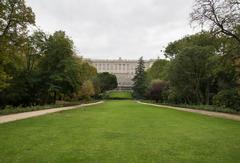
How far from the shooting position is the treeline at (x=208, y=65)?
17.4 metres

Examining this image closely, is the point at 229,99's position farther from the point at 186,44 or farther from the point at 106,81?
the point at 106,81

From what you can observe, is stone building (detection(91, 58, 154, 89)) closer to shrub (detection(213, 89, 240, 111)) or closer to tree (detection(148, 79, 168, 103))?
tree (detection(148, 79, 168, 103))

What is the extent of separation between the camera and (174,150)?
7.72 metres

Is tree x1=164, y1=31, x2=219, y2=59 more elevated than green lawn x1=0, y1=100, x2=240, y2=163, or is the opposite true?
tree x1=164, y1=31, x2=219, y2=59

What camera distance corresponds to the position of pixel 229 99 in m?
28.7

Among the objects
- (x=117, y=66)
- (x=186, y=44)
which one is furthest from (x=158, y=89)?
(x=117, y=66)

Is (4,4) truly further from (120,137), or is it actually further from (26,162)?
(26,162)

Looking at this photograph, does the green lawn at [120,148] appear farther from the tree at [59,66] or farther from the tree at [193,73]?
the tree at [59,66]

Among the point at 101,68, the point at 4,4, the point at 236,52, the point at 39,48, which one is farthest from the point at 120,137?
the point at 101,68

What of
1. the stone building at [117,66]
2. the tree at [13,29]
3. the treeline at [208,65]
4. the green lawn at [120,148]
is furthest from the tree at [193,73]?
the stone building at [117,66]

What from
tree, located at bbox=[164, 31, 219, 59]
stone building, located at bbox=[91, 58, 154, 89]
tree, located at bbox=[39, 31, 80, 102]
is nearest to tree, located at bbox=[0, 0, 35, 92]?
tree, located at bbox=[39, 31, 80, 102]

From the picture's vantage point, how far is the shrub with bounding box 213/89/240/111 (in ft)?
89.7

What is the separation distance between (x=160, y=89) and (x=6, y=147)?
161ft

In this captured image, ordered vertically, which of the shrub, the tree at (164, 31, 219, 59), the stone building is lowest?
the shrub
